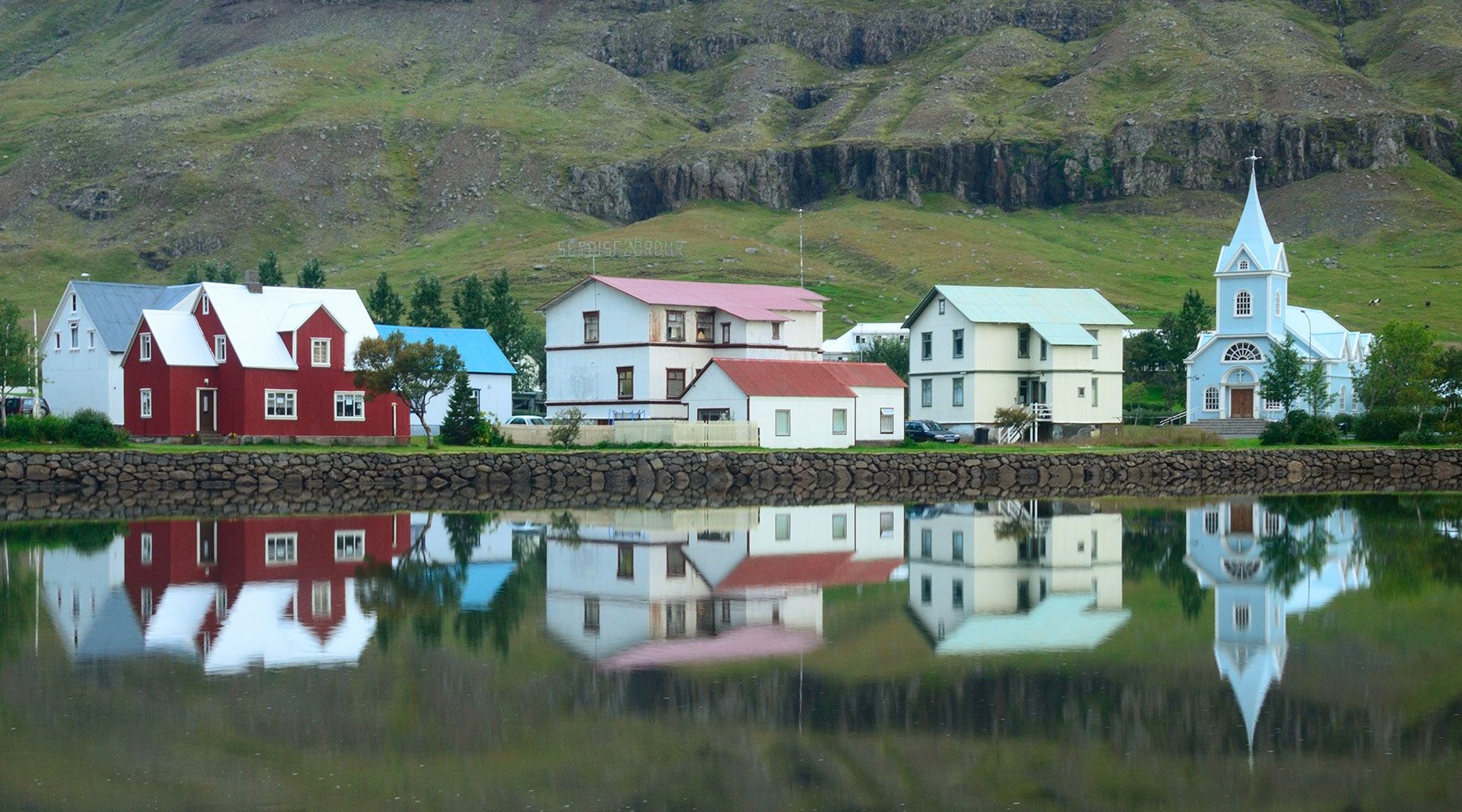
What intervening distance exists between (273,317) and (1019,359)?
101 feet

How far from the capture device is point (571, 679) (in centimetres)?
1827

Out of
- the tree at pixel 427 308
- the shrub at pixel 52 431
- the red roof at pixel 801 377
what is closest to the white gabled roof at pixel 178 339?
the shrub at pixel 52 431

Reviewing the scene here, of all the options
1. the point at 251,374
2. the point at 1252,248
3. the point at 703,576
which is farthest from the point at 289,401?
the point at 1252,248

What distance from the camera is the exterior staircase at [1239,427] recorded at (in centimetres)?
7519

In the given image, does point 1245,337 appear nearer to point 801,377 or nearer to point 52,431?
point 801,377

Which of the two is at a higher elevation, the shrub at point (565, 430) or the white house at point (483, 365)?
the white house at point (483, 365)

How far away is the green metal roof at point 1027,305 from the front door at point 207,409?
29.6 metres

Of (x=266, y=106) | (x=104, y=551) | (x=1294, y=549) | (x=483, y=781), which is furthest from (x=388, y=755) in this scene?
(x=266, y=106)

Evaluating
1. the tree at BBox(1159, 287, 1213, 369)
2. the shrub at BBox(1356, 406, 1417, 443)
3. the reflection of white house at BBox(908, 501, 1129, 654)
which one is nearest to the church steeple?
the shrub at BBox(1356, 406, 1417, 443)

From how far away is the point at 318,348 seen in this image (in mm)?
59281

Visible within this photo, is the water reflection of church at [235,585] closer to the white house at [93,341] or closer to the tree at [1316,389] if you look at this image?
the white house at [93,341]

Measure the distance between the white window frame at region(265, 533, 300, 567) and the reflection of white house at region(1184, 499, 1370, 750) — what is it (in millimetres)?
16083

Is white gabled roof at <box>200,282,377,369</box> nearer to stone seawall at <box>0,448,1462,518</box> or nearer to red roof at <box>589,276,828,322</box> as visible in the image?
stone seawall at <box>0,448,1462,518</box>

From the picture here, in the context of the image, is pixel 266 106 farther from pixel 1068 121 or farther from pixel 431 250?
pixel 1068 121
